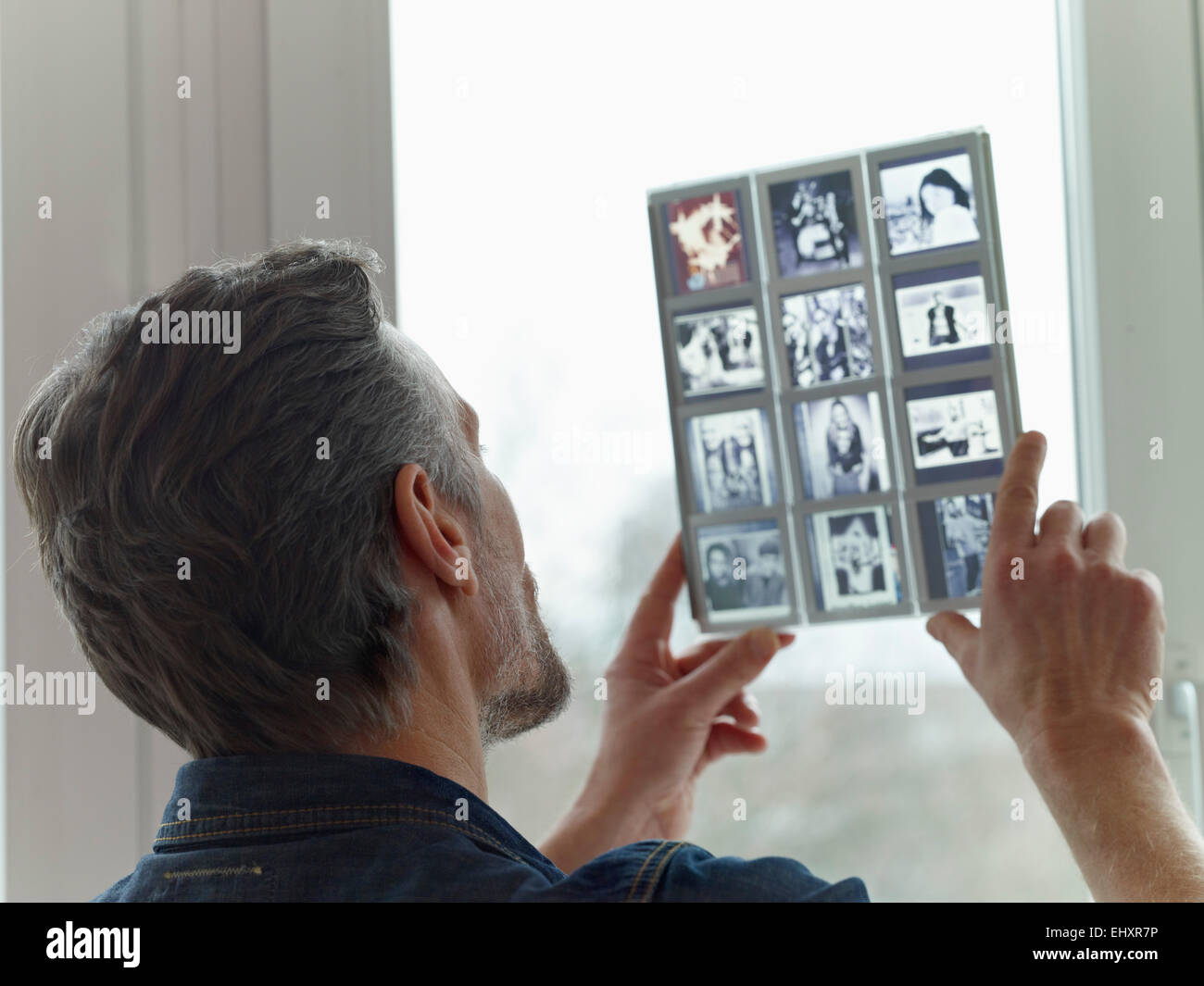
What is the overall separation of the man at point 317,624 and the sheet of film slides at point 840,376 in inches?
7.8

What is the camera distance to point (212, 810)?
720 mm

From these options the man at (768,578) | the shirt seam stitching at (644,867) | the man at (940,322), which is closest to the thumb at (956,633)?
the man at (768,578)

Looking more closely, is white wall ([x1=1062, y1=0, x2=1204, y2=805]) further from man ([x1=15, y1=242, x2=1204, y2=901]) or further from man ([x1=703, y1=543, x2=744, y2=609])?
man ([x1=703, y1=543, x2=744, y2=609])

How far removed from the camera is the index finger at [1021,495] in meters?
0.89

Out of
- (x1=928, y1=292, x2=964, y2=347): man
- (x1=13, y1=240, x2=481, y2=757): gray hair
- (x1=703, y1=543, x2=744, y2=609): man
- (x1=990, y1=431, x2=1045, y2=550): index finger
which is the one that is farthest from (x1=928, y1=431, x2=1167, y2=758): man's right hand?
(x1=13, y1=240, x2=481, y2=757): gray hair

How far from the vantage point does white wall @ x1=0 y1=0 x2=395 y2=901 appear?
101cm

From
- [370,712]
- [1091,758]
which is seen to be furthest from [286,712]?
[1091,758]

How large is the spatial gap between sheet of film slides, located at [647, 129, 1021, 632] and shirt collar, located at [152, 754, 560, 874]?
0.37 metres

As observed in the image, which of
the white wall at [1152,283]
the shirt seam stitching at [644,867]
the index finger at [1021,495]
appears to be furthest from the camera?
the white wall at [1152,283]

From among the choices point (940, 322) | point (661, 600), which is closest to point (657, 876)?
point (661, 600)

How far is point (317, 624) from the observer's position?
746 millimetres

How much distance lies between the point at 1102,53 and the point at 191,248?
2.93 ft

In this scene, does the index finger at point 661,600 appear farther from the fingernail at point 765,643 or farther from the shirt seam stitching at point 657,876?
the shirt seam stitching at point 657,876

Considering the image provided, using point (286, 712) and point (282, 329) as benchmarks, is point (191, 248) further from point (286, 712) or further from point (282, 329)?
point (286, 712)
